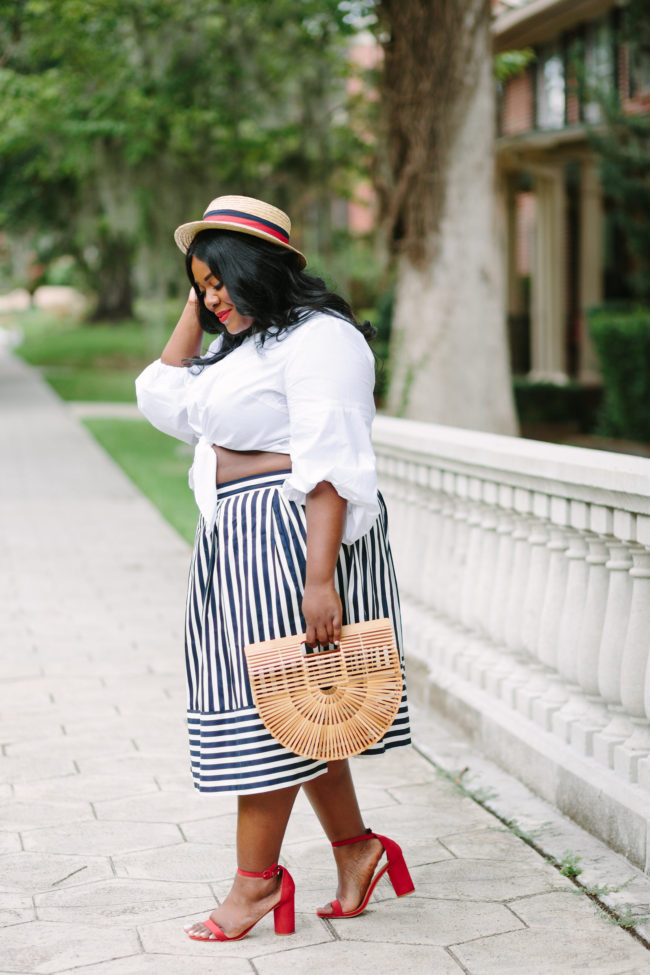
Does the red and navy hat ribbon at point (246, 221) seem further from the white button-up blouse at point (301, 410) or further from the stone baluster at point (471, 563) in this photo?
the stone baluster at point (471, 563)

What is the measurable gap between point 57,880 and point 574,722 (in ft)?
5.34

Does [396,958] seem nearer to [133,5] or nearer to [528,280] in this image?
[133,5]

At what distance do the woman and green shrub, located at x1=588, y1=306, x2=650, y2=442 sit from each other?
9.73 meters

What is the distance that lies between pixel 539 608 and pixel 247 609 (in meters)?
1.57

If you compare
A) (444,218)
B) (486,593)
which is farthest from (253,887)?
(444,218)

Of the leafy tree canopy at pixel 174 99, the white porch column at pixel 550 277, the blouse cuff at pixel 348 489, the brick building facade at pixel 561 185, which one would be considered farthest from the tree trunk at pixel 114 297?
the blouse cuff at pixel 348 489

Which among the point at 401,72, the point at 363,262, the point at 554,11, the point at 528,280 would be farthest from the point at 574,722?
the point at 363,262

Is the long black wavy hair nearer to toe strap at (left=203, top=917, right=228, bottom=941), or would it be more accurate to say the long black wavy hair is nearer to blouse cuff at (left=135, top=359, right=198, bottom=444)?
blouse cuff at (left=135, top=359, right=198, bottom=444)

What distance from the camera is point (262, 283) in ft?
9.59

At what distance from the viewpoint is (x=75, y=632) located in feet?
21.1

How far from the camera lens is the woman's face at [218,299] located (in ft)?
9.73

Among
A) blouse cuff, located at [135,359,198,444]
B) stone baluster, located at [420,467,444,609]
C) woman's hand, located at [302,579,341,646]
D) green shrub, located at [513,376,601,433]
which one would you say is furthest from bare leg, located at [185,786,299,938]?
green shrub, located at [513,376,601,433]

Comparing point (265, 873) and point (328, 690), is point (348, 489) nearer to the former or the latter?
point (328, 690)

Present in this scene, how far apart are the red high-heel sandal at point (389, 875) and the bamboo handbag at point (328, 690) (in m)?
0.40
